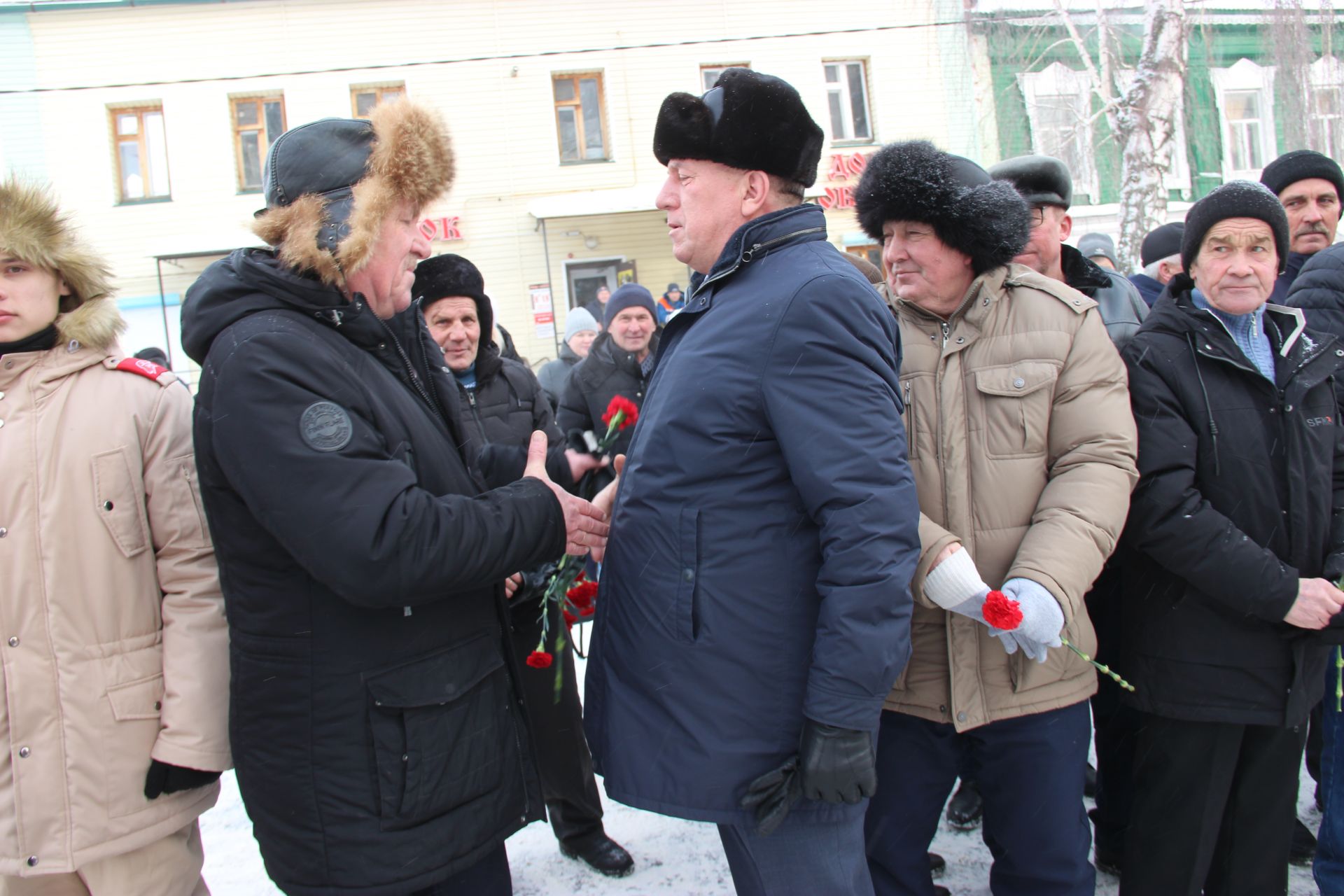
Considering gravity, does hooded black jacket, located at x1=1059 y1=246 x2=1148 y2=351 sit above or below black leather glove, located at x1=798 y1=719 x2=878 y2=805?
above

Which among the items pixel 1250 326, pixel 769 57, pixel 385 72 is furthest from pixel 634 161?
pixel 1250 326

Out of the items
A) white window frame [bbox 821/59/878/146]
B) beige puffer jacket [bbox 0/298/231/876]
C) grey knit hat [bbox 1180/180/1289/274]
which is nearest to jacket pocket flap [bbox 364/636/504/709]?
beige puffer jacket [bbox 0/298/231/876]

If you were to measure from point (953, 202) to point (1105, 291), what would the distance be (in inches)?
49.1

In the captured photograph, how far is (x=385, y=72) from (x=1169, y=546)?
15911 millimetres

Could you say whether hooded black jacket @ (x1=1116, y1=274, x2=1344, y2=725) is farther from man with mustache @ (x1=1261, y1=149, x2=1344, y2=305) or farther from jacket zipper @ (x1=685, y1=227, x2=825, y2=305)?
man with mustache @ (x1=1261, y1=149, x2=1344, y2=305)

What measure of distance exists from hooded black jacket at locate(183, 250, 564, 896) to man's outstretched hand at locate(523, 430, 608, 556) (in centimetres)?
9

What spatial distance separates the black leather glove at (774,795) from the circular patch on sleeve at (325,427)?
101cm

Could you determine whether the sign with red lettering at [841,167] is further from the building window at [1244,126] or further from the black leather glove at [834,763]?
the black leather glove at [834,763]

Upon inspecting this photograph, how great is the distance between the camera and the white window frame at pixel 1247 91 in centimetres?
1780

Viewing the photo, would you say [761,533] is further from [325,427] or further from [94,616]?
[94,616]

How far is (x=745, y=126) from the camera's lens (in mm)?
1866

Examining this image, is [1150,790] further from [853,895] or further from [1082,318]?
[1082,318]

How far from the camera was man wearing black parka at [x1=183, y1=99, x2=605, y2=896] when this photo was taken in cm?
162

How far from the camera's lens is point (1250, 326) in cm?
244
